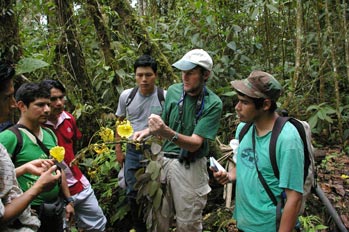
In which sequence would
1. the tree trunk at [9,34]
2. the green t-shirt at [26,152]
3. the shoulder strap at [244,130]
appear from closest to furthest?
the shoulder strap at [244,130] < the green t-shirt at [26,152] < the tree trunk at [9,34]

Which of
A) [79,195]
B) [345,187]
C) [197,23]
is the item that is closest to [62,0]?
[197,23]

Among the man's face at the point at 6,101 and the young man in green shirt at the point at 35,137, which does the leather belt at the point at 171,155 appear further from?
the man's face at the point at 6,101

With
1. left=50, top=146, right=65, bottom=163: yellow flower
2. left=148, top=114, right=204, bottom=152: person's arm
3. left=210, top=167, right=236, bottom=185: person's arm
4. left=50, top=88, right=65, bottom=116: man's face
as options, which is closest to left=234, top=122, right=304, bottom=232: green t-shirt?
left=210, top=167, right=236, bottom=185: person's arm

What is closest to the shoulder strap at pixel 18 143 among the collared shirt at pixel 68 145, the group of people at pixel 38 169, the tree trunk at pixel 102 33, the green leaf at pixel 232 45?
the group of people at pixel 38 169

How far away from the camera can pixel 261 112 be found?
246 cm

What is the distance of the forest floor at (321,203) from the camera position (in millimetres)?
4262

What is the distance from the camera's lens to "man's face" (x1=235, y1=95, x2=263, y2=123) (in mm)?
2459

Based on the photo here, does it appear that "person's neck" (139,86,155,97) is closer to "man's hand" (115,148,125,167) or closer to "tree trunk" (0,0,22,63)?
"man's hand" (115,148,125,167)

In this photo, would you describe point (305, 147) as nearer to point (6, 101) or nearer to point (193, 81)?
point (193, 81)

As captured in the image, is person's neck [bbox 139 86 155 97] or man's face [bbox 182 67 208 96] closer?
man's face [bbox 182 67 208 96]

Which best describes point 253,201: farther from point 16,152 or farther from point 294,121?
point 16,152

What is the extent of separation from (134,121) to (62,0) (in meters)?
2.50

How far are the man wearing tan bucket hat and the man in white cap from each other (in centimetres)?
84

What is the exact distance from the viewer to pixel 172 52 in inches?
255
